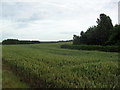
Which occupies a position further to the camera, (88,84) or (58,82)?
(58,82)

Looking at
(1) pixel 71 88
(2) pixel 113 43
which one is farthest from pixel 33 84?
(2) pixel 113 43

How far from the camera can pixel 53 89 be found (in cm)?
975

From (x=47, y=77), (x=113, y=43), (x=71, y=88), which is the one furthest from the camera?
(x=113, y=43)

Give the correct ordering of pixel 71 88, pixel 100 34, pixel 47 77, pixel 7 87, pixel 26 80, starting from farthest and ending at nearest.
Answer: pixel 100 34 → pixel 26 80 → pixel 7 87 → pixel 47 77 → pixel 71 88

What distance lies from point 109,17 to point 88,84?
194ft

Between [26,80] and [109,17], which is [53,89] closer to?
[26,80]

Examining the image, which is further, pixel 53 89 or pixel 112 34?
pixel 112 34

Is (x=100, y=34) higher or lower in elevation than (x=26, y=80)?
higher

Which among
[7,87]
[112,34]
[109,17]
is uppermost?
[109,17]

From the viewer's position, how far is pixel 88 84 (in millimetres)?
9164

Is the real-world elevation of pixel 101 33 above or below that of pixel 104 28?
below

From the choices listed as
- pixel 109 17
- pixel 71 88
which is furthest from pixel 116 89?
pixel 109 17

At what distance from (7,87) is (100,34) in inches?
1992

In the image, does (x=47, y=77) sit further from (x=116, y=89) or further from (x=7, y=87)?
(x=116, y=89)
